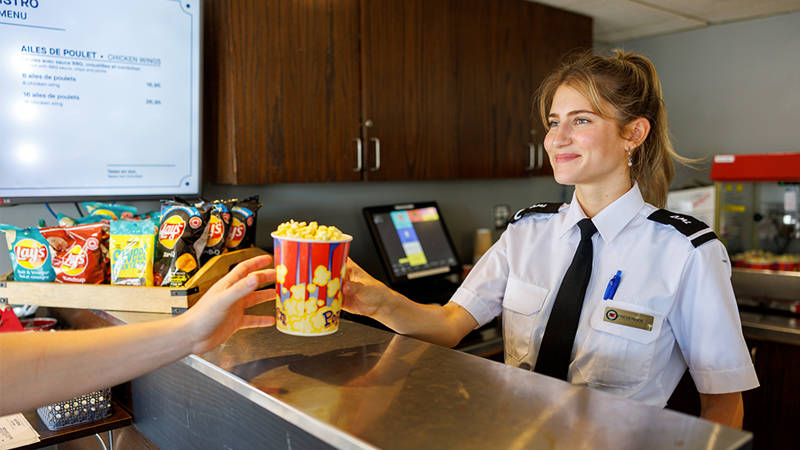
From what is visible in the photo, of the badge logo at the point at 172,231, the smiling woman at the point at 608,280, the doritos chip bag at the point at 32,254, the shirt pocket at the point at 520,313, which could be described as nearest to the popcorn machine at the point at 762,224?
the smiling woman at the point at 608,280

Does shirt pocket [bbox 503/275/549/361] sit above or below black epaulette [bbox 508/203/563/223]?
below

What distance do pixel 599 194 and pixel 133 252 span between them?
1.06 metres

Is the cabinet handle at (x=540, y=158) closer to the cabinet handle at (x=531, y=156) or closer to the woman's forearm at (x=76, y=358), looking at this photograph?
the cabinet handle at (x=531, y=156)

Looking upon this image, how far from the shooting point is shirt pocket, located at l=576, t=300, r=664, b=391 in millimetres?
1228

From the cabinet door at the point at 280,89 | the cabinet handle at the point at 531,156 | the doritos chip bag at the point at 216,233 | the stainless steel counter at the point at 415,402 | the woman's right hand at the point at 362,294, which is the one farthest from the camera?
the cabinet handle at the point at 531,156

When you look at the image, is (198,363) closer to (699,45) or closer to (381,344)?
(381,344)

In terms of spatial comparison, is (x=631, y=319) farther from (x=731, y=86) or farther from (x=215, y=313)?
(x=731, y=86)

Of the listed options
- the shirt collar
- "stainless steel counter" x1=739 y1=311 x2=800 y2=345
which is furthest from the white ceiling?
the shirt collar

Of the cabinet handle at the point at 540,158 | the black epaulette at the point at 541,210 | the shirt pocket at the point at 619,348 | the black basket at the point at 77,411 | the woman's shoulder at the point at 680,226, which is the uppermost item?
the cabinet handle at the point at 540,158

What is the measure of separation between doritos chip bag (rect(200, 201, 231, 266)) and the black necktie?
78cm

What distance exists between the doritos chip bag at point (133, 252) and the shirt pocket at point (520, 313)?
0.83m

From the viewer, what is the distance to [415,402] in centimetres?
76

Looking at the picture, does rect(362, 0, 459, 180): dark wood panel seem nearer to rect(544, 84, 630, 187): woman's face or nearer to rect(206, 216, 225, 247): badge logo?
rect(206, 216, 225, 247): badge logo

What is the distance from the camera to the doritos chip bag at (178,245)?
1.33 meters
